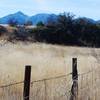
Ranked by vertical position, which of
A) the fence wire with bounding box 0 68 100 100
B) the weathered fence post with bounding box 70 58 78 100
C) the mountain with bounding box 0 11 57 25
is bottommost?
the fence wire with bounding box 0 68 100 100

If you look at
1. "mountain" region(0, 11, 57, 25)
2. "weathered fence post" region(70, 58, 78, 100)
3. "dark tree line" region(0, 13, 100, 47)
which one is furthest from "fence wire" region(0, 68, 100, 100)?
"mountain" region(0, 11, 57, 25)

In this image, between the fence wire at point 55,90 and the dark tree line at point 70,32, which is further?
the dark tree line at point 70,32

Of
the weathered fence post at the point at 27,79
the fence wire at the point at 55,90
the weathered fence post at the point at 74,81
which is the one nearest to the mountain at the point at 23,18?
the fence wire at the point at 55,90

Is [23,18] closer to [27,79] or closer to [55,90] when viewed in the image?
[55,90]

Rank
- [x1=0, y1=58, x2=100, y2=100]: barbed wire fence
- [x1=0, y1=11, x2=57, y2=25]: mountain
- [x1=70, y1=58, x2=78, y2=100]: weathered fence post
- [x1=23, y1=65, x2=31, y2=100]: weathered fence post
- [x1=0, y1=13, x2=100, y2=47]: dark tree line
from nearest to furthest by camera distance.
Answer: [x1=23, y1=65, x2=31, y2=100]: weathered fence post, [x1=70, y1=58, x2=78, y2=100]: weathered fence post, [x1=0, y1=58, x2=100, y2=100]: barbed wire fence, [x1=0, y1=13, x2=100, y2=47]: dark tree line, [x1=0, y1=11, x2=57, y2=25]: mountain

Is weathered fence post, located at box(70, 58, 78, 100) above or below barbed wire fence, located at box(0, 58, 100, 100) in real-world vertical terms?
above

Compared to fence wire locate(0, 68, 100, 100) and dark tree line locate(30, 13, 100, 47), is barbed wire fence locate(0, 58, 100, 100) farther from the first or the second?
dark tree line locate(30, 13, 100, 47)

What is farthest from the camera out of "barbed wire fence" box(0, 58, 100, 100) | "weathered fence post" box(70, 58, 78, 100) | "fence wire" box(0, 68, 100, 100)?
"fence wire" box(0, 68, 100, 100)

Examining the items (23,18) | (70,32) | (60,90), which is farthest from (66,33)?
(23,18)

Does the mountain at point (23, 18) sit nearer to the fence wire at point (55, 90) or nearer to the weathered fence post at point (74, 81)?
the fence wire at point (55, 90)

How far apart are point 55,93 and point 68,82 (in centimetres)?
116

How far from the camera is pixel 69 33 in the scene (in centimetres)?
4719

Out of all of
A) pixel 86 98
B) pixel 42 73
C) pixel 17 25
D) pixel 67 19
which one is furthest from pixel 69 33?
pixel 86 98

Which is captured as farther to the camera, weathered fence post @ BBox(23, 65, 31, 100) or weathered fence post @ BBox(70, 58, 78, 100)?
weathered fence post @ BBox(70, 58, 78, 100)
